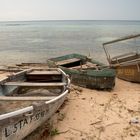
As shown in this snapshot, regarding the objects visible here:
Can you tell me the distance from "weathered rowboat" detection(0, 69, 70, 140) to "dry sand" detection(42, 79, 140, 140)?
0.68 m

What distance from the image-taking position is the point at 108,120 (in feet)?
21.6

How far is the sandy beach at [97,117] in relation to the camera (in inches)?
228

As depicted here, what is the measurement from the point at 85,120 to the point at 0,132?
324 centimetres

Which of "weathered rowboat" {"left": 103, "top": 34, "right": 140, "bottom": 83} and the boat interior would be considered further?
"weathered rowboat" {"left": 103, "top": 34, "right": 140, "bottom": 83}

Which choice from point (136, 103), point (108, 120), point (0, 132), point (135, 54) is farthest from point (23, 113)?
point (135, 54)

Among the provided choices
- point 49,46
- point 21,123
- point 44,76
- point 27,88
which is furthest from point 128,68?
point 49,46

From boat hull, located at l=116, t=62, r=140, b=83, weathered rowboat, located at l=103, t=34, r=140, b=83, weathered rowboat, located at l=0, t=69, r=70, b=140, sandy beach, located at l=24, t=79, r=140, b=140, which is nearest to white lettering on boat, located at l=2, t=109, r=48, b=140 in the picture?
weathered rowboat, located at l=0, t=69, r=70, b=140

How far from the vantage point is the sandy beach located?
19.0 ft

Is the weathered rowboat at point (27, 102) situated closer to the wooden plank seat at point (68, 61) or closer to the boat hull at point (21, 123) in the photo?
the boat hull at point (21, 123)

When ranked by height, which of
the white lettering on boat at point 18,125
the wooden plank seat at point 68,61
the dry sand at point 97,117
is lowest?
the dry sand at point 97,117

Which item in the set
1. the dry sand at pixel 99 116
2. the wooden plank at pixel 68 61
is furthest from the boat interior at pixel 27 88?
the wooden plank at pixel 68 61

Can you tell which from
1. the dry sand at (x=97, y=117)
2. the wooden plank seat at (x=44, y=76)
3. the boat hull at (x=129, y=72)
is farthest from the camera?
the boat hull at (x=129, y=72)

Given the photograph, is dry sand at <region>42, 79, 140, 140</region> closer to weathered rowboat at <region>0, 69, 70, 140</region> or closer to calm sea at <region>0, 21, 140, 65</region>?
weathered rowboat at <region>0, 69, 70, 140</region>

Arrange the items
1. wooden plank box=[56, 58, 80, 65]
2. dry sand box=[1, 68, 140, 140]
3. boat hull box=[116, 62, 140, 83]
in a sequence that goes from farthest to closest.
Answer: wooden plank box=[56, 58, 80, 65]
boat hull box=[116, 62, 140, 83]
dry sand box=[1, 68, 140, 140]
